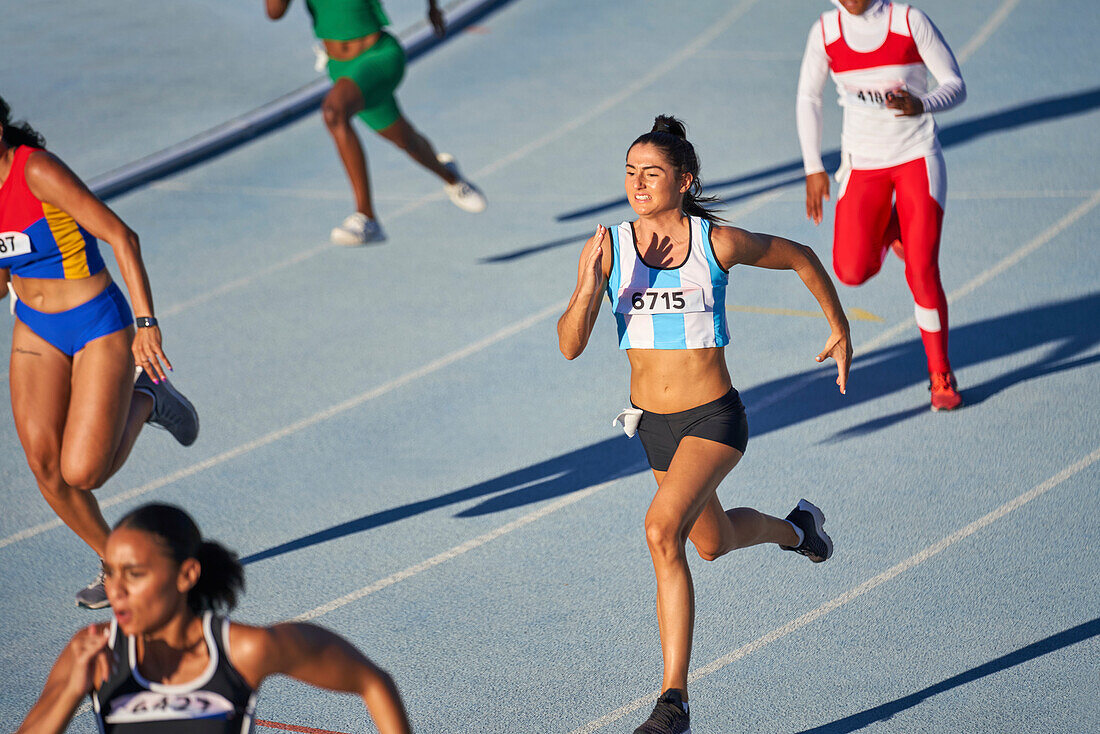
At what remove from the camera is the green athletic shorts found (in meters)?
8.48

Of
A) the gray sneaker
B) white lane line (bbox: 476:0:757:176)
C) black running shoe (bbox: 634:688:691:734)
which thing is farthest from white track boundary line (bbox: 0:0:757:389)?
black running shoe (bbox: 634:688:691:734)

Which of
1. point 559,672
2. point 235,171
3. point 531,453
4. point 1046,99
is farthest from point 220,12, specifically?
point 559,672

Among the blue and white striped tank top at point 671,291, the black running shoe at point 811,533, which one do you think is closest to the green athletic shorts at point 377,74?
the blue and white striped tank top at point 671,291

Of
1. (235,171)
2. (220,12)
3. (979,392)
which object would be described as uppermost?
(220,12)

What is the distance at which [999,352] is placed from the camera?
7.14 meters

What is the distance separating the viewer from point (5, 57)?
46.2 ft

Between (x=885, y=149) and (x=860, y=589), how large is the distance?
8.00ft

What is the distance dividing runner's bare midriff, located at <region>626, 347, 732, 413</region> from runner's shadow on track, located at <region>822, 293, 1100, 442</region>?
2258 millimetres

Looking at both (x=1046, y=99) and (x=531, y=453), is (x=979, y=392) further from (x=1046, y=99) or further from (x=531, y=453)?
(x=1046, y=99)

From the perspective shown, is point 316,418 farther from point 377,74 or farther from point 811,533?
point 811,533

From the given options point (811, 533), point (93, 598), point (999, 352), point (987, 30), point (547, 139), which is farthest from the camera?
point (987, 30)

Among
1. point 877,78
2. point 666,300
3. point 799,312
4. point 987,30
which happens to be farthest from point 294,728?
point 987,30

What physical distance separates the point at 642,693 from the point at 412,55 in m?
10.4

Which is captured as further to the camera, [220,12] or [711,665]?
[220,12]
